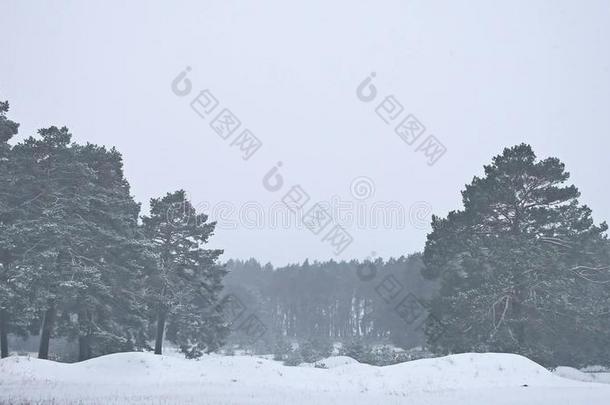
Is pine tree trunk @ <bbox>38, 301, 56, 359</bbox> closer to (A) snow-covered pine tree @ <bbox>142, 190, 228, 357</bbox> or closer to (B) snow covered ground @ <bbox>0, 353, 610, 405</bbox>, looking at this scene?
(B) snow covered ground @ <bbox>0, 353, 610, 405</bbox>

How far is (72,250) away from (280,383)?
15611mm

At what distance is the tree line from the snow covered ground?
6.10 m

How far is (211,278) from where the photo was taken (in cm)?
4434

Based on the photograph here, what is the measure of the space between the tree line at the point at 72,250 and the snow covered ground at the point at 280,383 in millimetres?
6101

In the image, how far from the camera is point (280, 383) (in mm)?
21234

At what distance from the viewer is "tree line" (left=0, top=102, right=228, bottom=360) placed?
86.9ft

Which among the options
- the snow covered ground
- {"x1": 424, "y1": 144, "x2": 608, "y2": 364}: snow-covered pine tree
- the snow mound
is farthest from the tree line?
the snow mound

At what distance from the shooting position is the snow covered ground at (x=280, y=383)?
Answer: 17.0 m

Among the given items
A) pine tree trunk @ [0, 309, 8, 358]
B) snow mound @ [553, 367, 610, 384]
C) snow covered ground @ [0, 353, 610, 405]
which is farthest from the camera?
snow mound @ [553, 367, 610, 384]

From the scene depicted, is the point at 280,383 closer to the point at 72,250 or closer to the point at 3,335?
the point at 72,250

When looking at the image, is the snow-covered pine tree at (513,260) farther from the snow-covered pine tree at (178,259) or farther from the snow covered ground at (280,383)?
the snow-covered pine tree at (178,259)

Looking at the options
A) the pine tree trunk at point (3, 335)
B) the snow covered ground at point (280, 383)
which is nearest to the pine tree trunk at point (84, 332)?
the pine tree trunk at point (3, 335)

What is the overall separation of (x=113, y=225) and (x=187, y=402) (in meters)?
18.8

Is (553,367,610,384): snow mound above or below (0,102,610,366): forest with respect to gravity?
below
